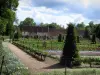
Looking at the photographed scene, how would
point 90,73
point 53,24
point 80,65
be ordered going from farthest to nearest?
point 53,24 < point 80,65 < point 90,73

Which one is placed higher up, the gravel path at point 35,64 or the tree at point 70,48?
the tree at point 70,48

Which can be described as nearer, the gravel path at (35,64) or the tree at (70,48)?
the gravel path at (35,64)

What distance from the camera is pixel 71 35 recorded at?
70.9 feet

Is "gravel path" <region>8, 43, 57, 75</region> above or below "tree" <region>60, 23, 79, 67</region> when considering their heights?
below

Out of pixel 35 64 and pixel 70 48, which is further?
pixel 70 48

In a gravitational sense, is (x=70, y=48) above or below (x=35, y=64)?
above

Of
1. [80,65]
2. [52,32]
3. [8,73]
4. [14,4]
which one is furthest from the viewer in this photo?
[52,32]

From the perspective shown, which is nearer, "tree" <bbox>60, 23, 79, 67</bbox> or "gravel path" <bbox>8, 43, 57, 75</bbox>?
"gravel path" <bbox>8, 43, 57, 75</bbox>

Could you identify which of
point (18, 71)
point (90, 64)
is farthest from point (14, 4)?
point (18, 71)

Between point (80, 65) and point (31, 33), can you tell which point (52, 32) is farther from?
point (80, 65)

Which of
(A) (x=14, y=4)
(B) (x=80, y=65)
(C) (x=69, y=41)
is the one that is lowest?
(B) (x=80, y=65)

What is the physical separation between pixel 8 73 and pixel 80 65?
859 centimetres

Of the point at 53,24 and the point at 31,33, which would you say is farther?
the point at 53,24

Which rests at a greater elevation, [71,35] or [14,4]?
[14,4]
